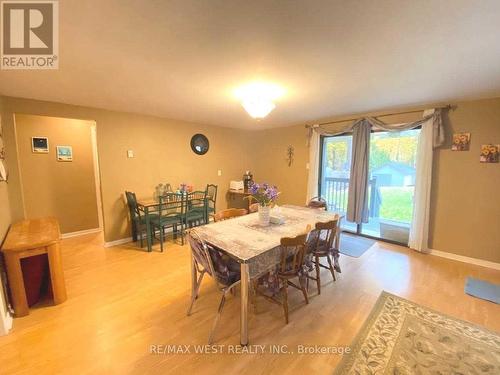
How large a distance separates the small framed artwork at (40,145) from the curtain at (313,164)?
15.9 ft

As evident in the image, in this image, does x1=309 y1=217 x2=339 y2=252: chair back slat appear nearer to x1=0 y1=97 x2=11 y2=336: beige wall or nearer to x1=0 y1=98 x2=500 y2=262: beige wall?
x1=0 y1=98 x2=500 y2=262: beige wall

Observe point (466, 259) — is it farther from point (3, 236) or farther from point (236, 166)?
point (3, 236)

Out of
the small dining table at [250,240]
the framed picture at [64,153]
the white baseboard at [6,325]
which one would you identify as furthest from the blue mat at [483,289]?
the framed picture at [64,153]

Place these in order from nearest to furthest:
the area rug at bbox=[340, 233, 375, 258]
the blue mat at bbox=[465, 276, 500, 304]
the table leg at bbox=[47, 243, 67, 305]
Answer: the table leg at bbox=[47, 243, 67, 305] < the blue mat at bbox=[465, 276, 500, 304] < the area rug at bbox=[340, 233, 375, 258]

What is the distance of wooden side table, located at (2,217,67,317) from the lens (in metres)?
1.89

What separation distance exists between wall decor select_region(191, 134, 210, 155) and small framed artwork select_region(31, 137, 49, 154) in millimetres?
2448

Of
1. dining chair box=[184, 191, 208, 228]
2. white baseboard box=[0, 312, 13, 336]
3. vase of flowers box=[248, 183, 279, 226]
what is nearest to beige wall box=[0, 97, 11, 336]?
white baseboard box=[0, 312, 13, 336]

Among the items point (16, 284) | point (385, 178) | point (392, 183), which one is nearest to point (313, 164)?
point (385, 178)

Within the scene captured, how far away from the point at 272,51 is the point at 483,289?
10.9 ft

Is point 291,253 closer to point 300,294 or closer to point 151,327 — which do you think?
point 300,294

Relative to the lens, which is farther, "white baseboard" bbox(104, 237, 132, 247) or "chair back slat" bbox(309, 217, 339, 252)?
"white baseboard" bbox(104, 237, 132, 247)

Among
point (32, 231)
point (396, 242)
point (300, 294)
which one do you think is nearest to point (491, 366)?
point (300, 294)

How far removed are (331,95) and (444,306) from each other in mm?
2589

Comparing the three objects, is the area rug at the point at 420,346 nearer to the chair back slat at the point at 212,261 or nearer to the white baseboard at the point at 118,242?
the chair back slat at the point at 212,261
